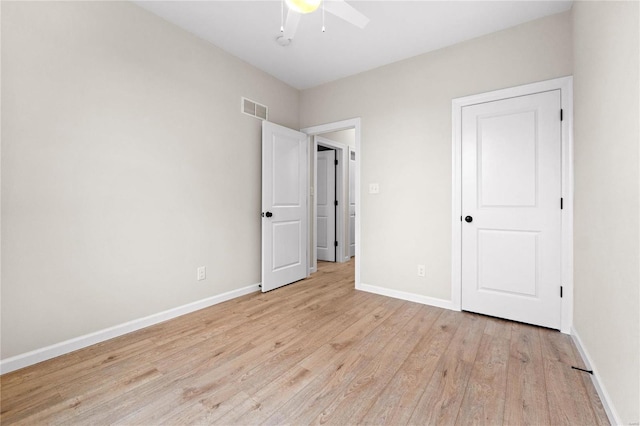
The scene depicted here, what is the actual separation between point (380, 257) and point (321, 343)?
1465 mm

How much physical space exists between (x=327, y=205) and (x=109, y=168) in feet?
11.8

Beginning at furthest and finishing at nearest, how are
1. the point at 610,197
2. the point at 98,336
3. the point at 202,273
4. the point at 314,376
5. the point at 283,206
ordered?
the point at 283,206
the point at 202,273
the point at 98,336
the point at 314,376
the point at 610,197

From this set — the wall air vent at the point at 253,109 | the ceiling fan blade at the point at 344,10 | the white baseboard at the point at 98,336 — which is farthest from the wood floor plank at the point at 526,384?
the wall air vent at the point at 253,109

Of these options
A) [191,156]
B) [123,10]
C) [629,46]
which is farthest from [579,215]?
[123,10]

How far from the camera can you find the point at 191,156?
2760 millimetres

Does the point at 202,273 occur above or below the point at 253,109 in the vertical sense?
below

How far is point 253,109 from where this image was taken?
3389 millimetres

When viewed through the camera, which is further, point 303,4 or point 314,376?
point 314,376

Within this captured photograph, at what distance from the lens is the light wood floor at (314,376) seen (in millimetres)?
1418

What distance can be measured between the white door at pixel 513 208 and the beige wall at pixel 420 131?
0.66 ft

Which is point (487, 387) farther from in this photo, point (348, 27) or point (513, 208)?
point (348, 27)

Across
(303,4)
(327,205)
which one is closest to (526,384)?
(303,4)

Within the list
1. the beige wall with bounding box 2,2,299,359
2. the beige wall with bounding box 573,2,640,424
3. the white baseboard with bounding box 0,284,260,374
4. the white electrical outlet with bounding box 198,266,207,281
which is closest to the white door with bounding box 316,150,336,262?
the beige wall with bounding box 2,2,299,359

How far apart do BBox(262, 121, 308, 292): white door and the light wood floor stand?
3.38ft
